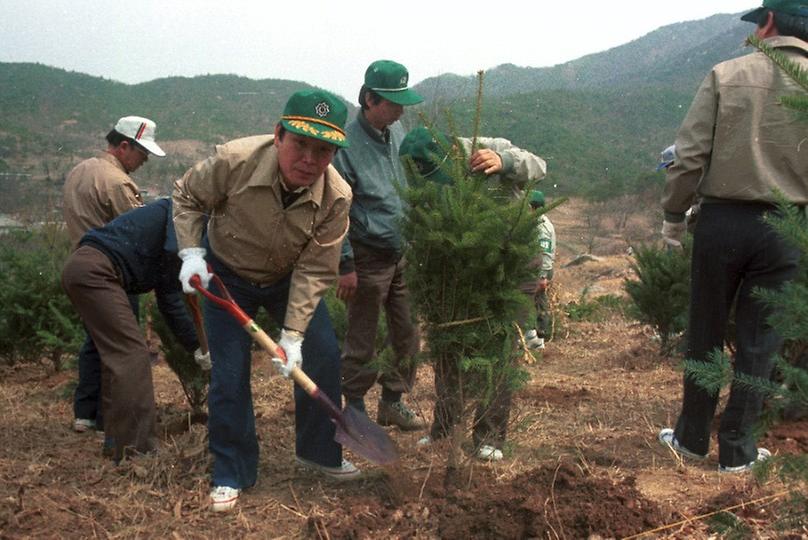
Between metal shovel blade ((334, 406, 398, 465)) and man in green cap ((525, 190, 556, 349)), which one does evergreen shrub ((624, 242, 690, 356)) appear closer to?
man in green cap ((525, 190, 556, 349))

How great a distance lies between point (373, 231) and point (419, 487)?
1.43 meters

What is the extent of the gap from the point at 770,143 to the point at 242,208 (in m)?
2.36

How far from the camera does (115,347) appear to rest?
4.07 meters

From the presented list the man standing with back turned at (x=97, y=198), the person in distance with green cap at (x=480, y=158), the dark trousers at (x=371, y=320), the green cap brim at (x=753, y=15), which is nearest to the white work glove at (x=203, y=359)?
the man standing with back turned at (x=97, y=198)

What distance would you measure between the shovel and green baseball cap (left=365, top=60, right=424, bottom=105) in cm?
139

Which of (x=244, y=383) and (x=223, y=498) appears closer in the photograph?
(x=223, y=498)

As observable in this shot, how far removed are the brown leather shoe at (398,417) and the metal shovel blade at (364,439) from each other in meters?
1.14

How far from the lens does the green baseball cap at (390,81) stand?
13.5ft

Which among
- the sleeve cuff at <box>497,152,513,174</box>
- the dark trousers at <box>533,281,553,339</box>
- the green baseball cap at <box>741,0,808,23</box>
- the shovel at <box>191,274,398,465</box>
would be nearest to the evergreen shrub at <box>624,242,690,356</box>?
the dark trousers at <box>533,281,553,339</box>

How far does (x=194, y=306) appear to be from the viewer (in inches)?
179

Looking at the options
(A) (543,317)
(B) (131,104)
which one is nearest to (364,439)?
(A) (543,317)

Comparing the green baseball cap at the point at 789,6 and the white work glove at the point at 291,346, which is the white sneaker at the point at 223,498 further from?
the green baseball cap at the point at 789,6

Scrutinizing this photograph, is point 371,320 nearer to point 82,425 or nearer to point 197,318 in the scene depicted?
point 197,318

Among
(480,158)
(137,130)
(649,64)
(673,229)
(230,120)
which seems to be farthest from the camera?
(649,64)
